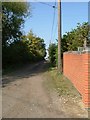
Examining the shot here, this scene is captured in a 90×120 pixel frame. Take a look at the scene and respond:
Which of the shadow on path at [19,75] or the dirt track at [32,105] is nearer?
the dirt track at [32,105]

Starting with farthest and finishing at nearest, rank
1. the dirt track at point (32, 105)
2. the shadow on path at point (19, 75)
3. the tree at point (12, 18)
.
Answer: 1. the tree at point (12, 18)
2. the shadow on path at point (19, 75)
3. the dirt track at point (32, 105)

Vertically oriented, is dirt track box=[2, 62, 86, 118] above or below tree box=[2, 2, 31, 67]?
below

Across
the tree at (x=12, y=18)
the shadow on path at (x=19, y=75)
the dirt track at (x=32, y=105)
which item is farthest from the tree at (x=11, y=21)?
the dirt track at (x=32, y=105)

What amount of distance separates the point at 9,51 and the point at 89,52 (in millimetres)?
31254

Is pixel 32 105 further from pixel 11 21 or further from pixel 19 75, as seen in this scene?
pixel 11 21

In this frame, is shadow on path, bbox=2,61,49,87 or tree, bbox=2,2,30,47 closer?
shadow on path, bbox=2,61,49,87

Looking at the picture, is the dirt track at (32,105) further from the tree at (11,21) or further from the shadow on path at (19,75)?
the tree at (11,21)

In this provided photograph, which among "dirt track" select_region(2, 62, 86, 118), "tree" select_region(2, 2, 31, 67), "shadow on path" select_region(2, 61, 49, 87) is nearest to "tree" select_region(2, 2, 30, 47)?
"tree" select_region(2, 2, 31, 67)

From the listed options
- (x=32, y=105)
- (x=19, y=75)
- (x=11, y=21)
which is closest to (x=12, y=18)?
(x=11, y=21)

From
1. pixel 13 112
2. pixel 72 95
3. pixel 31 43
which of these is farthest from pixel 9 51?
pixel 31 43

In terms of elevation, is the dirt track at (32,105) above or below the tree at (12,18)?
below

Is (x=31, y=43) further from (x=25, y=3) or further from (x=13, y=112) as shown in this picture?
(x=13, y=112)

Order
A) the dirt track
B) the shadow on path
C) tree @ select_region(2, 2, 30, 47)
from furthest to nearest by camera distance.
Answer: tree @ select_region(2, 2, 30, 47) → the shadow on path → the dirt track

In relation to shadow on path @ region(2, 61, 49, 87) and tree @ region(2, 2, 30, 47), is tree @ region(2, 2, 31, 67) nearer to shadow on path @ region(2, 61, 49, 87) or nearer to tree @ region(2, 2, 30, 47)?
tree @ region(2, 2, 30, 47)
